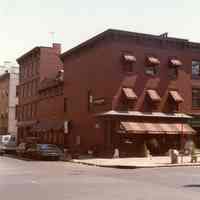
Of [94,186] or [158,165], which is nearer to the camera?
[94,186]

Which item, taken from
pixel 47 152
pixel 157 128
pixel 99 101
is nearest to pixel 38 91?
pixel 99 101

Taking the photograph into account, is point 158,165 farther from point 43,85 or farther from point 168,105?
A: point 43,85

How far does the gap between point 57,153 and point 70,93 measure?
45.4 feet

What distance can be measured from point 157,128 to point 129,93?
390cm

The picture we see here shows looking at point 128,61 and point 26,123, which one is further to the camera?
point 26,123

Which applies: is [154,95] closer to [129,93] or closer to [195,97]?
[129,93]

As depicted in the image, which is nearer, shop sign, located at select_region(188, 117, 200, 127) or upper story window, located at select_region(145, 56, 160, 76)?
upper story window, located at select_region(145, 56, 160, 76)

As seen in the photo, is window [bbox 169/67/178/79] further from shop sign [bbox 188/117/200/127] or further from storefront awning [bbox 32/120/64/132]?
storefront awning [bbox 32/120/64/132]

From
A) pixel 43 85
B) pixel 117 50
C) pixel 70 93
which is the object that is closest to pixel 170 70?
pixel 117 50

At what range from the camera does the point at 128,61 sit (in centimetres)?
4328

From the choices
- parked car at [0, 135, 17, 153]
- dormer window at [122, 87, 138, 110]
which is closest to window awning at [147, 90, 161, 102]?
dormer window at [122, 87, 138, 110]

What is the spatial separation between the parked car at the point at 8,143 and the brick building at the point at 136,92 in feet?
23.1

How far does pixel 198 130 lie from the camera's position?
157 ft

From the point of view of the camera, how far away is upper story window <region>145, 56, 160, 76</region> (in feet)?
145
